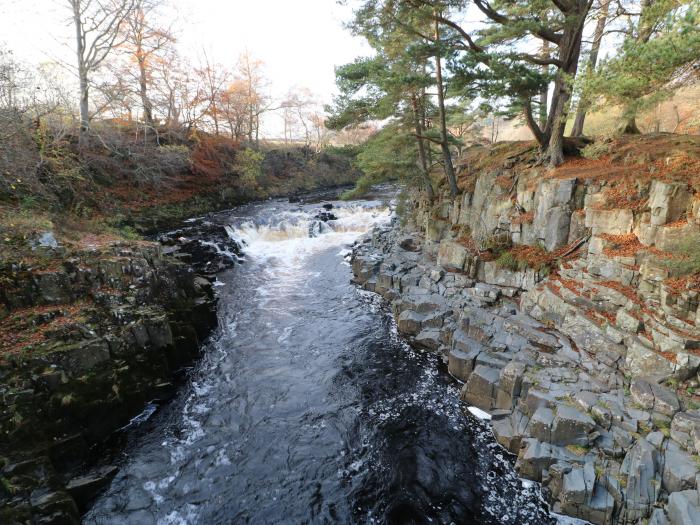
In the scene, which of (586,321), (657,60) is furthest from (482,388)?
(657,60)

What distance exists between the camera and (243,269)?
16531 millimetres

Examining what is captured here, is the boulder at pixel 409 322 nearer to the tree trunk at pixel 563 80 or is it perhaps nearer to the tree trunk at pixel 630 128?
the tree trunk at pixel 563 80

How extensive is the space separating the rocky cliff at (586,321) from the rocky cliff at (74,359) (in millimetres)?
7150

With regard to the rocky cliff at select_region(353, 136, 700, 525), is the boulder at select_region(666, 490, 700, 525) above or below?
below

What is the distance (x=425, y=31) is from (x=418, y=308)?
378 inches

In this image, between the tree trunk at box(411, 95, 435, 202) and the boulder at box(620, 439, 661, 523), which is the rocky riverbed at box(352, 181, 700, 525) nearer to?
the boulder at box(620, 439, 661, 523)

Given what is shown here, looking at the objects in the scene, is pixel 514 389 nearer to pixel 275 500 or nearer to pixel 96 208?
pixel 275 500

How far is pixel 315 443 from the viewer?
7.11m

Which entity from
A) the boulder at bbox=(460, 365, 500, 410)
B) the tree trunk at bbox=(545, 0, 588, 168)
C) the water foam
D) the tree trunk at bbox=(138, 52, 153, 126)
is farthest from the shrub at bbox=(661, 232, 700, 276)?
the tree trunk at bbox=(138, 52, 153, 126)

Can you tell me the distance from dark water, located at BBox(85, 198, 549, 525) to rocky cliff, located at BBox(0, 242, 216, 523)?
2.42ft

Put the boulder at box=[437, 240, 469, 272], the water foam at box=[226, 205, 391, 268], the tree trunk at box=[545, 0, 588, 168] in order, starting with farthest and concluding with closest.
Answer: the water foam at box=[226, 205, 391, 268]
the boulder at box=[437, 240, 469, 272]
the tree trunk at box=[545, 0, 588, 168]

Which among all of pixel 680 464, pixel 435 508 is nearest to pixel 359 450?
pixel 435 508

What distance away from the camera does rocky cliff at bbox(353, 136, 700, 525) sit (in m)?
5.46

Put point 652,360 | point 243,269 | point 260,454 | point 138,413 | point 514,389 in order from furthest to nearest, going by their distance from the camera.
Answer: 1. point 243,269
2. point 138,413
3. point 514,389
4. point 260,454
5. point 652,360
